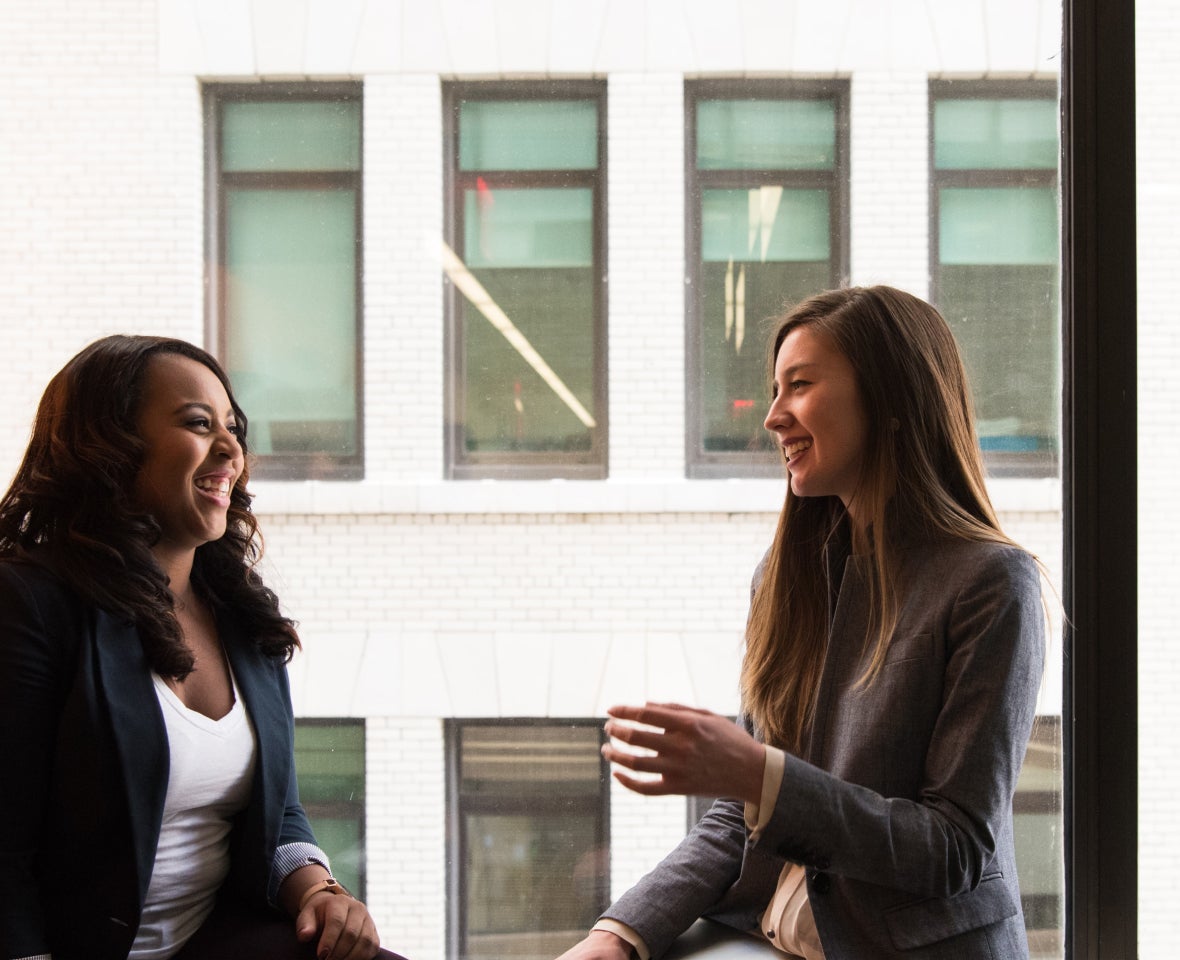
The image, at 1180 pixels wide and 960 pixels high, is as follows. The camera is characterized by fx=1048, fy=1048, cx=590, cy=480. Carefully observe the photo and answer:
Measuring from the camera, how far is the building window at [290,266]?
246cm

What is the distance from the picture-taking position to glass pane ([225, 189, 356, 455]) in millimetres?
2463

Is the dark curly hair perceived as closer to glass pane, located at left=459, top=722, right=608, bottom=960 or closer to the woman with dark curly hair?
the woman with dark curly hair

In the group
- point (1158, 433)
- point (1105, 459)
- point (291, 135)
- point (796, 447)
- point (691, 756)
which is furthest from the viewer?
point (291, 135)

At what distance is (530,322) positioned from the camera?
248 cm

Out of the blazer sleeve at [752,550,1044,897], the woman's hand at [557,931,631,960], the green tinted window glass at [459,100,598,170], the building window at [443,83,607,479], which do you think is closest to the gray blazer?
the blazer sleeve at [752,550,1044,897]

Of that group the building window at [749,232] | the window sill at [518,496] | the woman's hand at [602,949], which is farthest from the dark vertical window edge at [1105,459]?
the woman's hand at [602,949]

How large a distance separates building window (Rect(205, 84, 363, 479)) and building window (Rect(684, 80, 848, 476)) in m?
0.80

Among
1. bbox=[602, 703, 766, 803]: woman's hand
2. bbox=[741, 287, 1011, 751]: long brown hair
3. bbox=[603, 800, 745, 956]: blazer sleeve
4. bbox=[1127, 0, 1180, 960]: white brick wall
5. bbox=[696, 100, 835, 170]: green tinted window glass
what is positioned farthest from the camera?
bbox=[696, 100, 835, 170]: green tinted window glass

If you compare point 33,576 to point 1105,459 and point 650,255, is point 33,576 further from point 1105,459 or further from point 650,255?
point 1105,459

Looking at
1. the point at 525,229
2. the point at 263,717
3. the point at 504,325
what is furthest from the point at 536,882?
the point at 525,229

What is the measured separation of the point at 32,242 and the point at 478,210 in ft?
3.37

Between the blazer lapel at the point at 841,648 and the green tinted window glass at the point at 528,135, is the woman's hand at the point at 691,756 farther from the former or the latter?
the green tinted window glass at the point at 528,135

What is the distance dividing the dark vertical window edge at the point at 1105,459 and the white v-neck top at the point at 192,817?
1553 millimetres

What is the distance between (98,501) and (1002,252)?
75.8 inches
